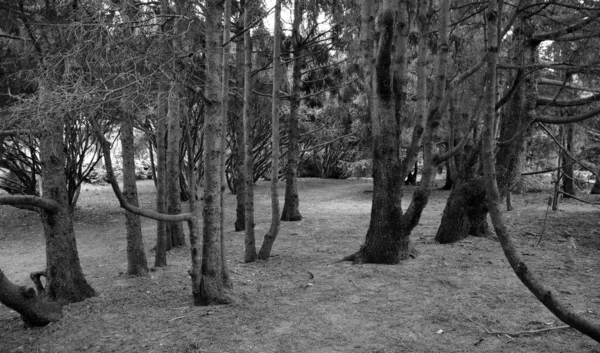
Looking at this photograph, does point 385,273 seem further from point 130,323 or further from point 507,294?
point 130,323

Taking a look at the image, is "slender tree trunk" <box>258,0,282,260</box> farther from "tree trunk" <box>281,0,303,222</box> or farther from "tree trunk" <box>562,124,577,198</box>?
"tree trunk" <box>562,124,577,198</box>

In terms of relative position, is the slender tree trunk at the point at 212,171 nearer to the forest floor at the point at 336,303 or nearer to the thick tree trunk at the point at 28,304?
the forest floor at the point at 336,303

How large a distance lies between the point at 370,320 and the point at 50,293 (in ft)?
11.2

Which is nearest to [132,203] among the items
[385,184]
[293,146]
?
[385,184]

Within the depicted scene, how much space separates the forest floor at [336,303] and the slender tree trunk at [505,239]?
2.79 ft

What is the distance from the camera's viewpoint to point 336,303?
5.10 metres

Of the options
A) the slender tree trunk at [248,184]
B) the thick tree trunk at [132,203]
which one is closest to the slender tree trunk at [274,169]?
the slender tree trunk at [248,184]

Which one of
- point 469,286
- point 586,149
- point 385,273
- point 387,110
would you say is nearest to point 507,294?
point 469,286

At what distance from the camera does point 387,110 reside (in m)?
6.33

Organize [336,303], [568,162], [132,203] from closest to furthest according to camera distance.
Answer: [336,303]
[132,203]
[568,162]

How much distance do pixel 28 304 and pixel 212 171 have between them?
2109 millimetres

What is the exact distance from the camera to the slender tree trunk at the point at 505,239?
297cm

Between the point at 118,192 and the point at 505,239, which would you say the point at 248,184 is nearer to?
the point at 118,192

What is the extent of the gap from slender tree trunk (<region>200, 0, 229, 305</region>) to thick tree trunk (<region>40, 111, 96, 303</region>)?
1.44 metres
